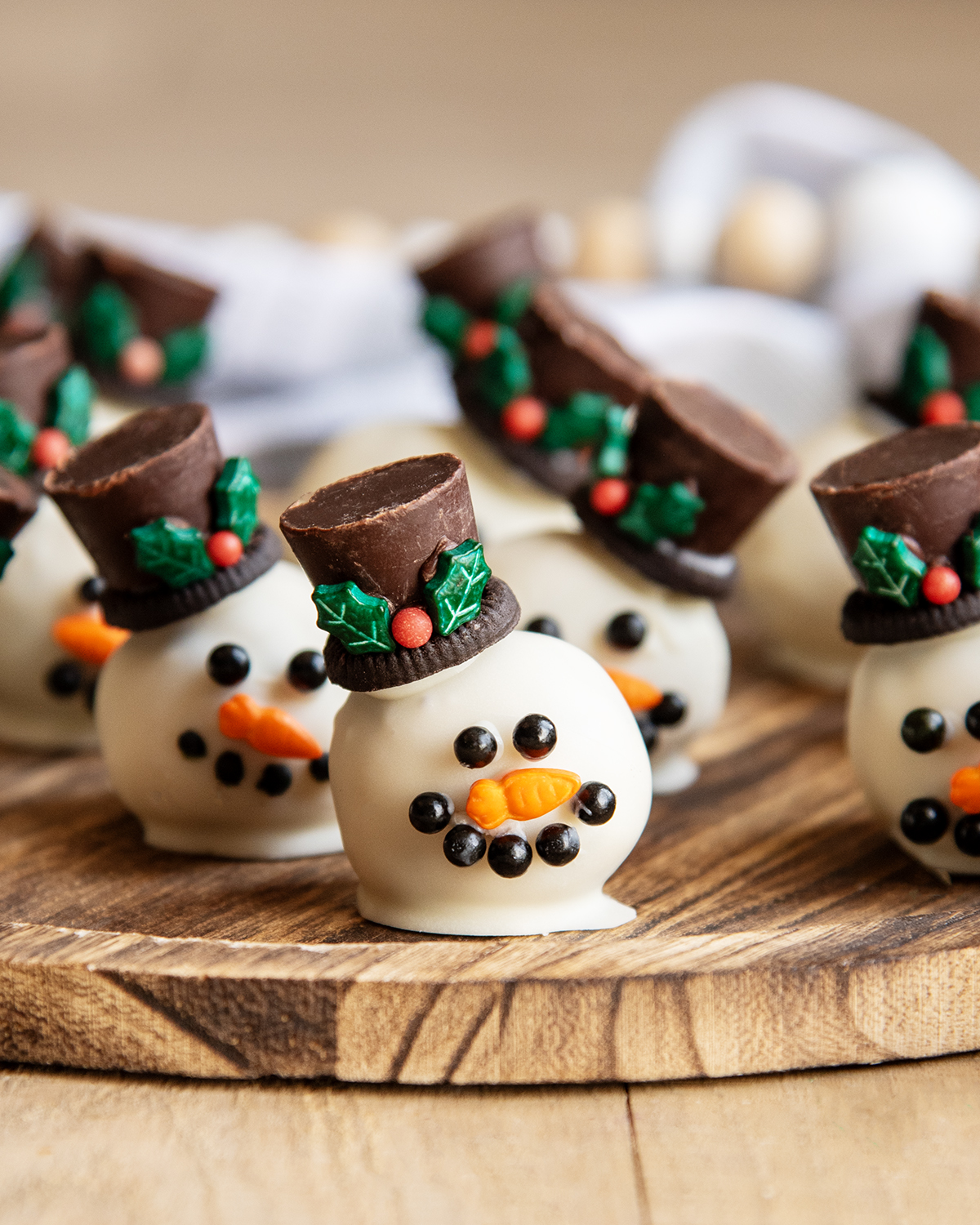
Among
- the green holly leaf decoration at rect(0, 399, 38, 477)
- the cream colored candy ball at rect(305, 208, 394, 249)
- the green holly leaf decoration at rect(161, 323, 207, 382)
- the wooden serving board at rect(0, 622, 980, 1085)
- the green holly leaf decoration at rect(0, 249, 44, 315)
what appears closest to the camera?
the wooden serving board at rect(0, 622, 980, 1085)

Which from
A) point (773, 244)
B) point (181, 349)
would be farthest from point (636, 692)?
point (773, 244)

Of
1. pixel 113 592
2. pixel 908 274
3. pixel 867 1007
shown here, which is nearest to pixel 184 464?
pixel 113 592

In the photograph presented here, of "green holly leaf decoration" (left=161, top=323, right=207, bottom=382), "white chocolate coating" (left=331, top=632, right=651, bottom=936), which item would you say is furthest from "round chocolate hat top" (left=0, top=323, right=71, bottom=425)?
"white chocolate coating" (left=331, top=632, right=651, bottom=936)

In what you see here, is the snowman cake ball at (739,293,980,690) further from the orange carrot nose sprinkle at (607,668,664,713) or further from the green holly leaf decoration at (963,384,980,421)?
the orange carrot nose sprinkle at (607,668,664,713)

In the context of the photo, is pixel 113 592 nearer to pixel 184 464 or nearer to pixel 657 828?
pixel 184 464

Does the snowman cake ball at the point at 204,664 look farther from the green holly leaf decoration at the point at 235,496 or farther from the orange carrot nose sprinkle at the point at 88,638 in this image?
the orange carrot nose sprinkle at the point at 88,638
